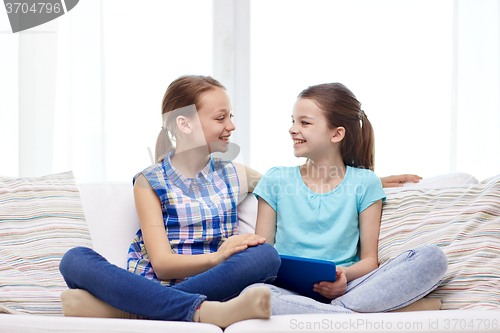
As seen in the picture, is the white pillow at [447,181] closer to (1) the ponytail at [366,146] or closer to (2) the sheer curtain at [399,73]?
(1) the ponytail at [366,146]

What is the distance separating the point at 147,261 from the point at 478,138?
168 centimetres

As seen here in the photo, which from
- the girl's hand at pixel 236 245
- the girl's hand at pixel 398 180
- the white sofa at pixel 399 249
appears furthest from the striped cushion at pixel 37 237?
the girl's hand at pixel 398 180

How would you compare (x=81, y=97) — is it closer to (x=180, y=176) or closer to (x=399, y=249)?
(x=180, y=176)

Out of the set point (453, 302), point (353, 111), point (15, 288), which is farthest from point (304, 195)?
point (15, 288)

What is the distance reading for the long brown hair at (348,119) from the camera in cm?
139

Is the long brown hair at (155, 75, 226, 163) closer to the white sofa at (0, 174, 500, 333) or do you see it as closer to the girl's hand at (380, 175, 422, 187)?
the white sofa at (0, 174, 500, 333)

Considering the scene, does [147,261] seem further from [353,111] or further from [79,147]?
[79,147]

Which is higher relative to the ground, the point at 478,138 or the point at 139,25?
the point at 139,25

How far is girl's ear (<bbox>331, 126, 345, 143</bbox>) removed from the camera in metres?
→ 1.39

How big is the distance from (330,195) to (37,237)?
883mm

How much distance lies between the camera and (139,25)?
7.18 feet

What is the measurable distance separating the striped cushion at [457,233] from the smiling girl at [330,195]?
0.23ft

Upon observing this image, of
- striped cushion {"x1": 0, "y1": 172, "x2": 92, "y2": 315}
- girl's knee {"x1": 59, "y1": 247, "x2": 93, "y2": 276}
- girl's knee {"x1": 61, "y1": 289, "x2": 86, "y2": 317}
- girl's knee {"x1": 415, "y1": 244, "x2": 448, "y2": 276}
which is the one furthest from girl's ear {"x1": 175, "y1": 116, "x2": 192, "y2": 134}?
girl's knee {"x1": 415, "y1": 244, "x2": 448, "y2": 276}

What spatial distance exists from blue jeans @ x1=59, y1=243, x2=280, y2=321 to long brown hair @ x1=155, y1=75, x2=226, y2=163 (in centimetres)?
50
